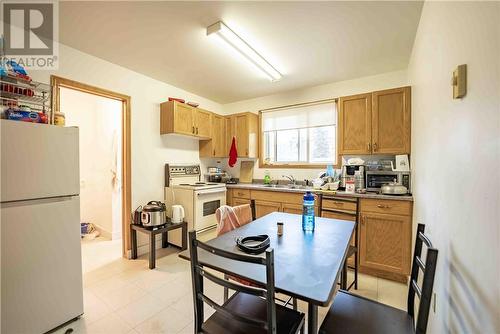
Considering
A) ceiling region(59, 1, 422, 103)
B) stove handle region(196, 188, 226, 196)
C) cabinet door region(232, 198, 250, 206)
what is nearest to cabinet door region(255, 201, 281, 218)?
cabinet door region(232, 198, 250, 206)

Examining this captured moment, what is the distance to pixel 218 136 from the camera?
4.06 m

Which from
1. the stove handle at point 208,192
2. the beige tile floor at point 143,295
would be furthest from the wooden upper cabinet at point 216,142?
the beige tile floor at point 143,295

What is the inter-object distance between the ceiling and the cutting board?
1632mm

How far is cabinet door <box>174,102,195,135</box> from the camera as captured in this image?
322 cm

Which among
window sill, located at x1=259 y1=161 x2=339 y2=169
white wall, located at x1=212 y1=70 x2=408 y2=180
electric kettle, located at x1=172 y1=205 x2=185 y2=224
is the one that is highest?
white wall, located at x1=212 y1=70 x2=408 y2=180

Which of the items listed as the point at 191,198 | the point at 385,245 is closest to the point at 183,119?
the point at 191,198

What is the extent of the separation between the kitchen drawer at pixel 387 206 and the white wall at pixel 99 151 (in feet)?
12.1

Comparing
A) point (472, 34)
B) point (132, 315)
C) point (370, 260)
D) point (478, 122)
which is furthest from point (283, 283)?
point (370, 260)

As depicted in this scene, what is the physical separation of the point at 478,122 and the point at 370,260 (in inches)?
86.3

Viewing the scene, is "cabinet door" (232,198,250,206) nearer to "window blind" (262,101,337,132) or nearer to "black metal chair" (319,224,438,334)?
"window blind" (262,101,337,132)

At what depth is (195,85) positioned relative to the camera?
3502 millimetres

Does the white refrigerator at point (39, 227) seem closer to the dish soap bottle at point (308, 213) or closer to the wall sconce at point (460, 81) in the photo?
the dish soap bottle at point (308, 213)

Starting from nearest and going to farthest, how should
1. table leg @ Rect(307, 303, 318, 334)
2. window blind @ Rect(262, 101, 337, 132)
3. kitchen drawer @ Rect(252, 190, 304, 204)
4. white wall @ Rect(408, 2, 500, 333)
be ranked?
white wall @ Rect(408, 2, 500, 333)
table leg @ Rect(307, 303, 318, 334)
kitchen drawer @ Rect(252, 190, 304, 204)
window blind @ Rect(262, 101, 337, 132)

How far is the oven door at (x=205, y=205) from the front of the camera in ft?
10.3
